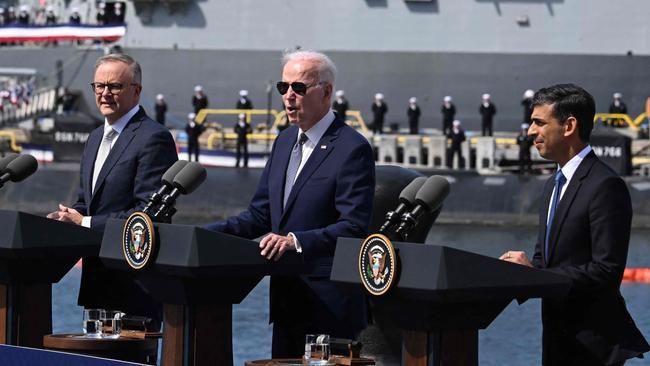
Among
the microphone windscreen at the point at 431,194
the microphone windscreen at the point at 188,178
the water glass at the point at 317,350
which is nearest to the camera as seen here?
the microphone windscreen at the point at 431,194

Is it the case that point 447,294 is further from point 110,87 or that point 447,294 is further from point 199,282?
point 110,87

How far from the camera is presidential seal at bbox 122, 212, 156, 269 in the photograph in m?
5.14

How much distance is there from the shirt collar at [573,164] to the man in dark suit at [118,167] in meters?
1.91

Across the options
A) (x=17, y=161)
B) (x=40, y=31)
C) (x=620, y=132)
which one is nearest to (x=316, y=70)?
(x=17, y=161)

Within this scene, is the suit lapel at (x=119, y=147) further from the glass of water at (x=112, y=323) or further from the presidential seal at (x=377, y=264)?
the presidential seal at (x=377, y=264)

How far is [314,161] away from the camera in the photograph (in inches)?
223

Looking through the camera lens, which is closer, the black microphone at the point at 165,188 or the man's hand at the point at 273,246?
the man's hand at the point at 273,246

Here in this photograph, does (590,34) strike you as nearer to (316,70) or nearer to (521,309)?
(521,309)

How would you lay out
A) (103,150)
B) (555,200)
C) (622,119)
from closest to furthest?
(555,200), (103,150), (622,119)

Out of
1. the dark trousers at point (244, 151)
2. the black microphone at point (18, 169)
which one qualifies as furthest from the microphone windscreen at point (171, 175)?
the dark trousers at point (244, 151)

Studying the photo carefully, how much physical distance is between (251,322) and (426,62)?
27.5 m

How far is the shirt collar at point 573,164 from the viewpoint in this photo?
16.5 ft

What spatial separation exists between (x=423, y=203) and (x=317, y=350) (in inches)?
25.3

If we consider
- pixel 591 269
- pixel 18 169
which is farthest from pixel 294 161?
pixel 591 269
